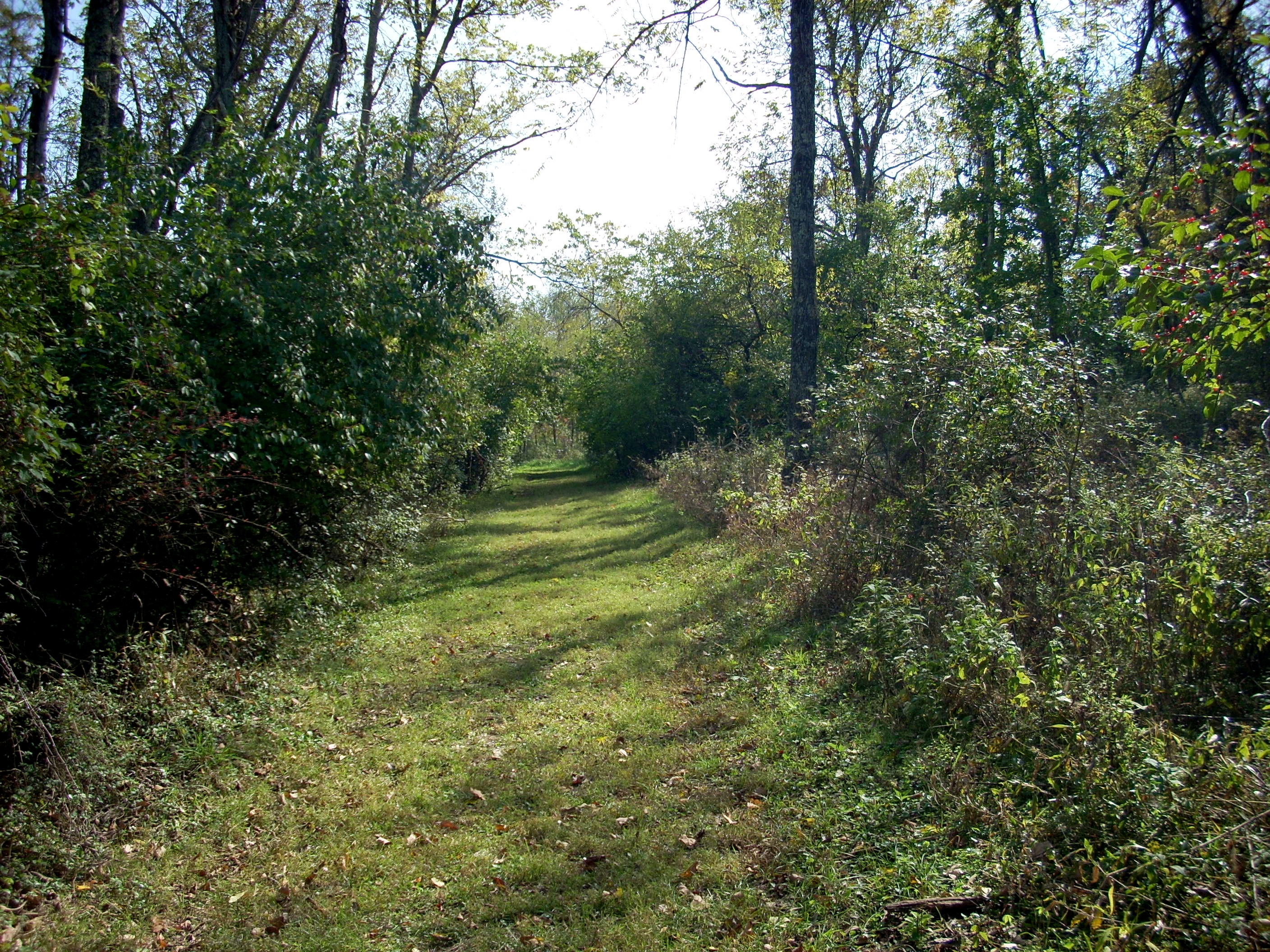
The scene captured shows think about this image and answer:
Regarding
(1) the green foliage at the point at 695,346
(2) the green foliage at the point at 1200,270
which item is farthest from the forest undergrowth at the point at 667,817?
(1) the green foliage at the point at 695,346

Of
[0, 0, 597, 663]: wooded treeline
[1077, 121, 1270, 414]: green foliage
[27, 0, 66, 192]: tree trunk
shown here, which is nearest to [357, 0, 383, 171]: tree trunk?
[0, 0, 597, 663]: wooded treeline

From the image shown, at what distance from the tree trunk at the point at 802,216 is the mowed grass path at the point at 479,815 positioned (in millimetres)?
4913

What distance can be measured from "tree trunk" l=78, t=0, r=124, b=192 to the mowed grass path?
6.15 m

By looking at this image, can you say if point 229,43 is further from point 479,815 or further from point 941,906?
point 941,906

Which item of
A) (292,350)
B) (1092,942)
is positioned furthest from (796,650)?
(292,350)

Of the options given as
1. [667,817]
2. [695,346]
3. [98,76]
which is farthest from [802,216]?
[695,346]

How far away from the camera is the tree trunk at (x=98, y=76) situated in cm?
888

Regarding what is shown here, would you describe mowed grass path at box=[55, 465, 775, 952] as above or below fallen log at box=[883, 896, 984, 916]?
below

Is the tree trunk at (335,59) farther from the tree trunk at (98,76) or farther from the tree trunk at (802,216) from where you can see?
the tree trunk at (802,216)

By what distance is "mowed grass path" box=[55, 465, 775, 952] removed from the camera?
3924mm

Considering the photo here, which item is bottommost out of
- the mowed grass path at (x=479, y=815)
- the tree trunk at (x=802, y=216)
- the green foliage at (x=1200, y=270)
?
the mowed grass path at (x=479, y=815)

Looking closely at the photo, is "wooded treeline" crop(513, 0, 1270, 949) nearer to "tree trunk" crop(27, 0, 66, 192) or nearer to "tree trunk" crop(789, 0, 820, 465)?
"tree trunk" crop(789, 0, 820, 465)

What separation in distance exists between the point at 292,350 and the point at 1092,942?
24.3 feet

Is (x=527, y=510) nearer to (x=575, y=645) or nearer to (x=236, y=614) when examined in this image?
(x=575, y=645)
